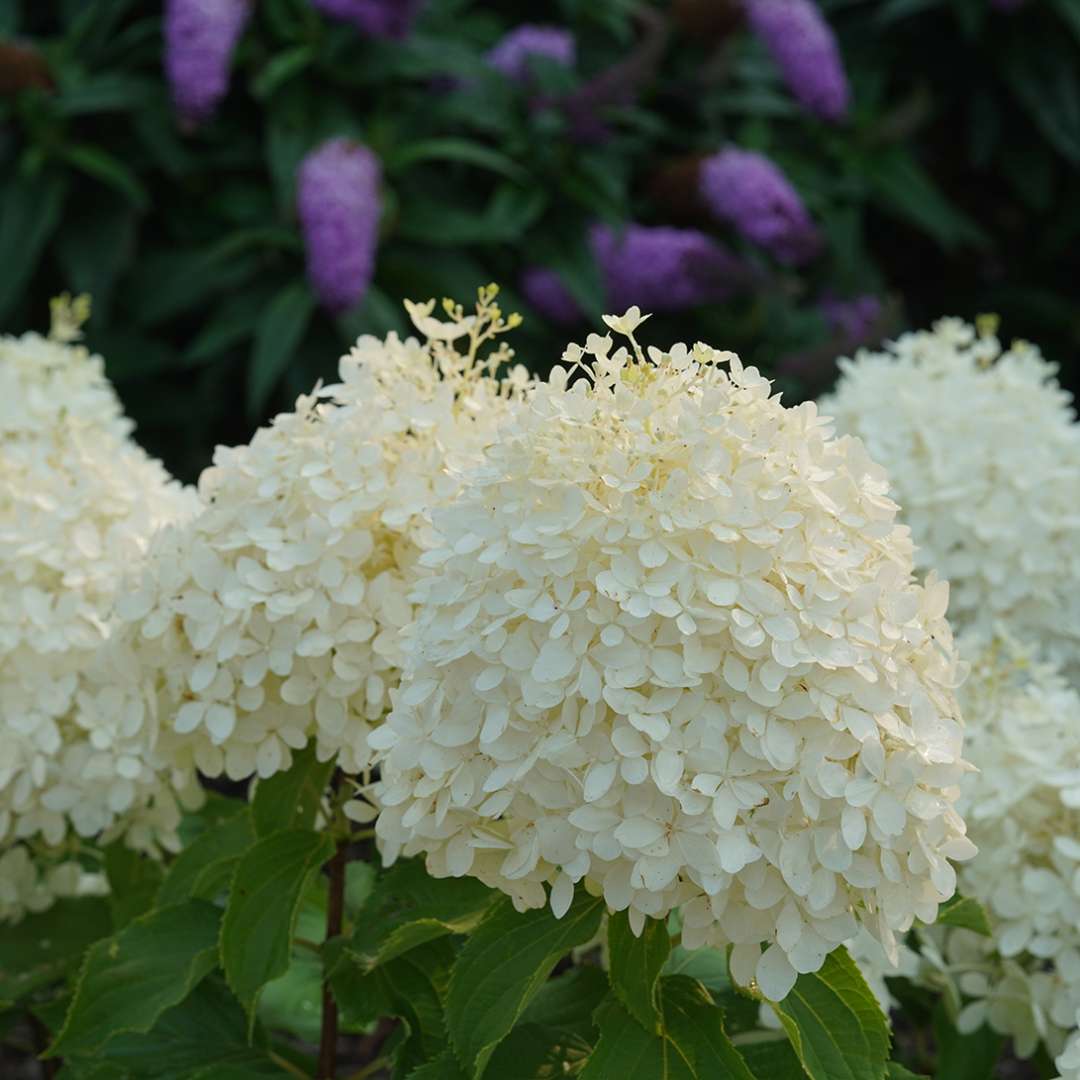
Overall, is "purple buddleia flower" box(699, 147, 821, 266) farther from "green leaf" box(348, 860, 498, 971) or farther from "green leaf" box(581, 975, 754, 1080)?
"green leaf" box(581, 975, 754, 1080)

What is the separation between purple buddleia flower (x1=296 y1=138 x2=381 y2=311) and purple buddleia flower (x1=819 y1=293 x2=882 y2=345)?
108cm

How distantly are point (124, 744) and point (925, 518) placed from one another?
3.63 ft

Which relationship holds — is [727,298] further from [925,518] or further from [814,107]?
[925,518]

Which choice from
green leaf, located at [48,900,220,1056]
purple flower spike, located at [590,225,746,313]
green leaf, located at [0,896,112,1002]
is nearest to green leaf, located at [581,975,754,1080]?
green leaf, located at [48,900,220,1056]

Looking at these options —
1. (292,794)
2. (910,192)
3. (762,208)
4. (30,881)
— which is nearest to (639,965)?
(292,794)

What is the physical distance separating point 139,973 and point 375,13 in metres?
2.49

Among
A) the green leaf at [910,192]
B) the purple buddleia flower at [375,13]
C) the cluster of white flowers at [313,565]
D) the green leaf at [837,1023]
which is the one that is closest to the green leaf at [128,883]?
the cluster of white flowers at [313,565]

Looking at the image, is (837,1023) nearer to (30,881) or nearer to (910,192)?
(30,881)

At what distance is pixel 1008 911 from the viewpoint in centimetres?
168

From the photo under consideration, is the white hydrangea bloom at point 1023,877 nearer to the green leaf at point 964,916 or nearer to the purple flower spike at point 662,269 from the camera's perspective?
the green leaf at point 964,916

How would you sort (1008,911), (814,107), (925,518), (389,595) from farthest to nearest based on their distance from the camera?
1. (814,107)
2. (925,518)
3. (1008,911)
4. (389,595)

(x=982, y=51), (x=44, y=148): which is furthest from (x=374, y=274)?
(x=982, y=51)

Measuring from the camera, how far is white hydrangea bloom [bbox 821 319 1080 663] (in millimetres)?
2215

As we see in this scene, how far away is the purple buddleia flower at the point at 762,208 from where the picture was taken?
366cm
